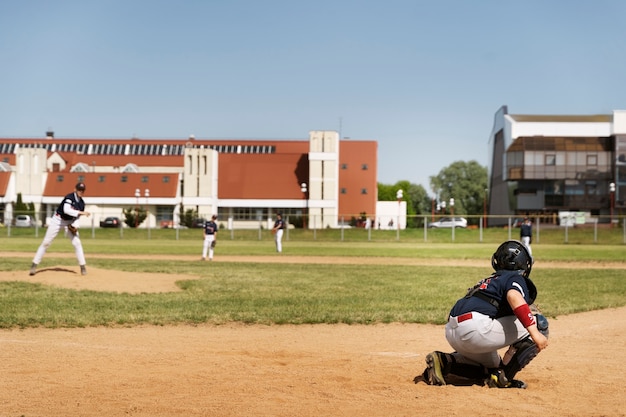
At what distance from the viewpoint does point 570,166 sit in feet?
264

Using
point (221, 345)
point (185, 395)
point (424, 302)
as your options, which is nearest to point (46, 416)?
point (185, 395)

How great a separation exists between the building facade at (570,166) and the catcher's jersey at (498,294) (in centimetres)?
7521

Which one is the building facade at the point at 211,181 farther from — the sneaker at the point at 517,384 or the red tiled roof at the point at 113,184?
the sneaker at the point at 517,384

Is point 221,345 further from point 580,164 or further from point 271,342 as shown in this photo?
point 580,164

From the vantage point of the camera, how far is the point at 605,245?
51.8 meters

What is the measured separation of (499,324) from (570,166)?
78016mm

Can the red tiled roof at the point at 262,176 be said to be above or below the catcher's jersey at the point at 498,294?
above

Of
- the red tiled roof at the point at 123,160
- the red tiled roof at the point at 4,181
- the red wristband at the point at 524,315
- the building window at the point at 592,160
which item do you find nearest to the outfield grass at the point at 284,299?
the red wristband at the point at 524,315

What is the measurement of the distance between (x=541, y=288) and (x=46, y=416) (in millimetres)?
14218

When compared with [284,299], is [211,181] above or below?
above

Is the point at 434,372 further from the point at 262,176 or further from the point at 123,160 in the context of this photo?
the point at 123,160

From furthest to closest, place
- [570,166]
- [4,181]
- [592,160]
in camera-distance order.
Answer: [4,181]
[592,160]
[570,166]

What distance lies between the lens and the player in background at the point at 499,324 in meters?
6.62

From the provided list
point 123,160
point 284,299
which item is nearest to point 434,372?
point 284,299
